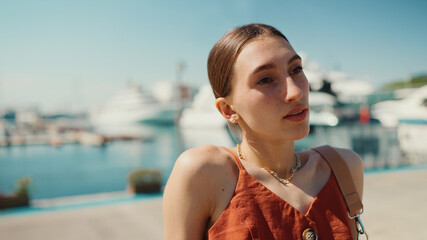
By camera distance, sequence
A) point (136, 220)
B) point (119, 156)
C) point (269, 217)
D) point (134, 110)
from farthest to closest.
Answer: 1. point (134, 110)
2. point (119, 156)
3. point (136, 220)
4. point (269, 217)

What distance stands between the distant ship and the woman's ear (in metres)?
63.9

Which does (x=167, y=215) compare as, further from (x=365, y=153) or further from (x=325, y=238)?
(x=365, y=153)

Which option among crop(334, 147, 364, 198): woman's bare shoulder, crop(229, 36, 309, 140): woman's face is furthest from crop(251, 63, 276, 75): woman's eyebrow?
crop(334, 147, 364, 198): woman's bare shoulder

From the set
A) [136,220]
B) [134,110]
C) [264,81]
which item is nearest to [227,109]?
[264,81]

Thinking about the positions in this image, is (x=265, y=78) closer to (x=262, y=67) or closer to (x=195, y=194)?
(x=262, y=67)

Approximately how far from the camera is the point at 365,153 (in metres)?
11.2

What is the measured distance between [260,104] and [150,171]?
21.8 ft

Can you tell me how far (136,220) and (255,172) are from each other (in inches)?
173

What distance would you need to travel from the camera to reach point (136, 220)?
16.8 feet

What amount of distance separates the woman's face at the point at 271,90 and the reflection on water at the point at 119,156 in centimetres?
441

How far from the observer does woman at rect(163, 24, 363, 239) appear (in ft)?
3.37

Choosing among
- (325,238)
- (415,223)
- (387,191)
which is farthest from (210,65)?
(387,191)

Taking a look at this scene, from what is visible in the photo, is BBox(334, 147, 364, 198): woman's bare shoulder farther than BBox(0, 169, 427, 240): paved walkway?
No

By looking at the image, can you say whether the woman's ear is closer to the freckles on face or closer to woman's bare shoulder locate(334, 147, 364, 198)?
the freckles on face
